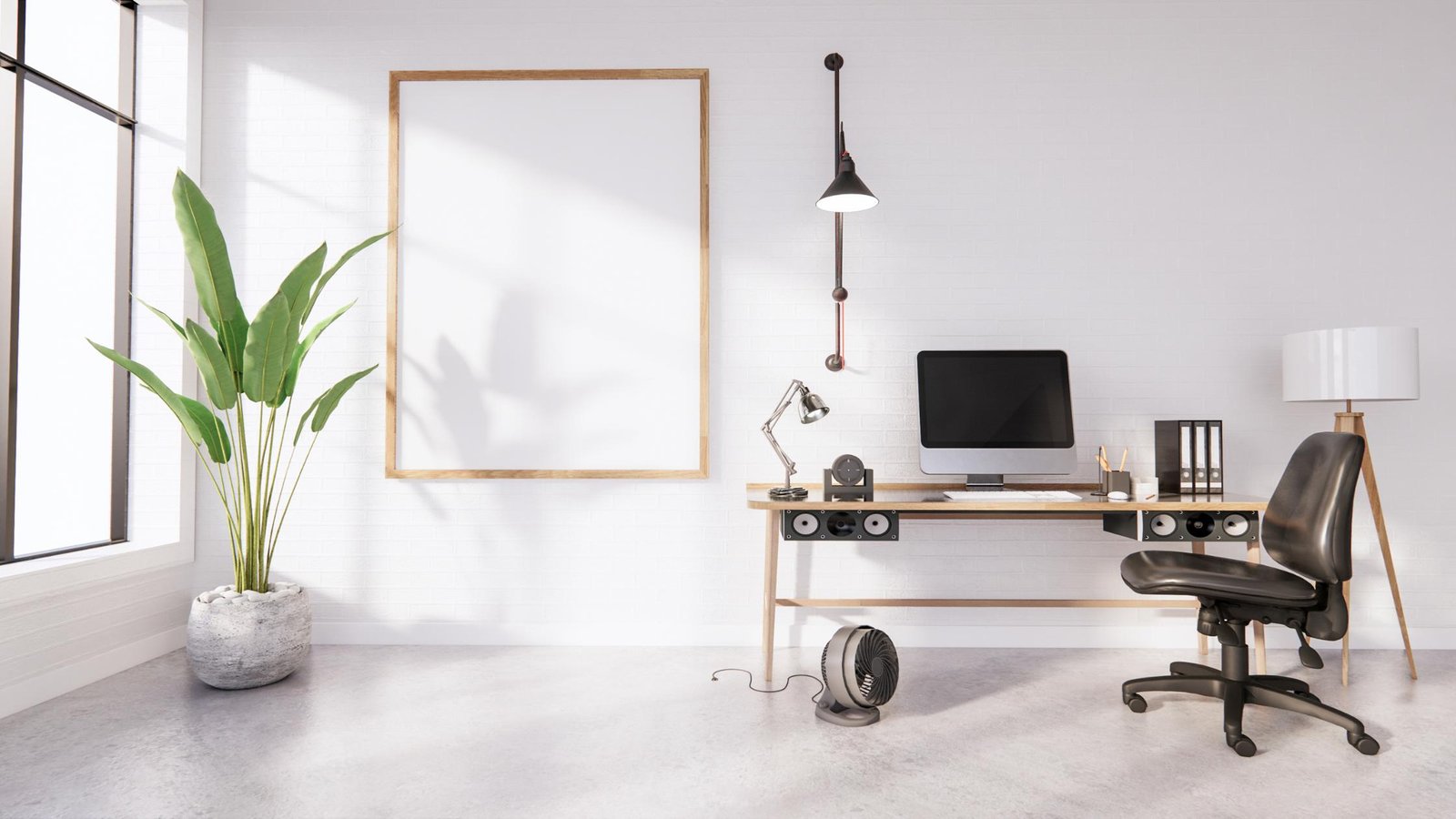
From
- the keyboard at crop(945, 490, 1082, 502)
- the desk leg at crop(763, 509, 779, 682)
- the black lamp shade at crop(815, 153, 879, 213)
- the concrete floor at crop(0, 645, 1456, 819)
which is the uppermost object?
the black lamp shade at crop(815, 153, 879, 213)

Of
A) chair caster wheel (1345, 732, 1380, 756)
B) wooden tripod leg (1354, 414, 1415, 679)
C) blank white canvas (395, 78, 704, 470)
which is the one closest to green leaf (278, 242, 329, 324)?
blank white canvas (395, 78, 704, 470)

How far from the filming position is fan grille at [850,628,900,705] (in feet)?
7.70

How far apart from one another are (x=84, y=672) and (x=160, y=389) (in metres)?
1.20

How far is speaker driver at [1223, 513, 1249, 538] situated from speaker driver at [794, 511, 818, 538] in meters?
1.57

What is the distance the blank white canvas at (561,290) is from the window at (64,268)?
122 centimetres

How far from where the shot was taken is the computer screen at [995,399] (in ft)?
9.87

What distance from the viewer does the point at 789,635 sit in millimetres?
3283

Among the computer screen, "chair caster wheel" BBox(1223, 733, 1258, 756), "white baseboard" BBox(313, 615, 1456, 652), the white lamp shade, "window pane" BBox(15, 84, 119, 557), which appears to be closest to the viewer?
"chair caster wheel" BBox(1223, 733, 1258, 756)

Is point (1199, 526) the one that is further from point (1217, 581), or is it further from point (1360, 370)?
point (1360, 370)

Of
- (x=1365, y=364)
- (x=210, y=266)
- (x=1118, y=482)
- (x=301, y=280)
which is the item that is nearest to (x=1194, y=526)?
(x=1118, y=482)

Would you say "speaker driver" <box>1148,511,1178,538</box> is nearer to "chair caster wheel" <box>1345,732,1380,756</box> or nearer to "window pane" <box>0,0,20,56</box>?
"chair caster wheel" <box>1345,732,1380,756</box>

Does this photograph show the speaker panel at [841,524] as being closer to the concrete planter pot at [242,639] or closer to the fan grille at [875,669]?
the fan grille at [875,669]

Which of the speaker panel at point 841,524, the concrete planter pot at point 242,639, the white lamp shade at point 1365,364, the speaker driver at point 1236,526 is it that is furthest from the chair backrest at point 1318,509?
the concrete planter pot at point 242,639

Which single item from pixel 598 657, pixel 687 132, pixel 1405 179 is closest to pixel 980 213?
pixel 687 132
